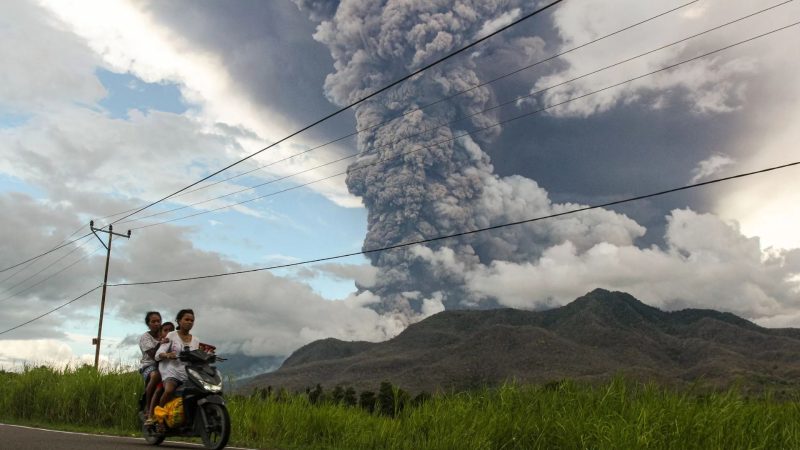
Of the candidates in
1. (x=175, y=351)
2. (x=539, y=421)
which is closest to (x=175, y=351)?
(x=175, y=351)

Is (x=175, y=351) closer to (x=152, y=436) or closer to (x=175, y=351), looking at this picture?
(x=175, y=351)

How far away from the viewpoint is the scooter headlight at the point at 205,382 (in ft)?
33.8

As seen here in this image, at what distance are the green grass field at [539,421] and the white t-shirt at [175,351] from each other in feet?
7.02

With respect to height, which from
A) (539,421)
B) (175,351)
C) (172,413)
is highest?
(175,351)

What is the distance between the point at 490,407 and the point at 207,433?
5.35 meters

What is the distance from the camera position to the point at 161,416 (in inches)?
436

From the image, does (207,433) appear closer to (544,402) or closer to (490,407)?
(490,407)

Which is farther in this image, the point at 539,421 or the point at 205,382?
the point at 539,421

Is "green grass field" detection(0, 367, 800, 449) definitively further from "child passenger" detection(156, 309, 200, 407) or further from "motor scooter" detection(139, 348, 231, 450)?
"child passenger" detection(156, 309, 200, 407)

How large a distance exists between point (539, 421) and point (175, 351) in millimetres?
6167

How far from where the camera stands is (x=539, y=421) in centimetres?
1221

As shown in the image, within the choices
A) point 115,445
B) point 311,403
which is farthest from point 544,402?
point 115,445

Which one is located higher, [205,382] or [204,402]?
[205,382]

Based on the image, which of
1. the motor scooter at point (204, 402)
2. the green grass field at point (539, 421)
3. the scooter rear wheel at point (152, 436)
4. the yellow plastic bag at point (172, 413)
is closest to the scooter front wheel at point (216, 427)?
the motor scooter at point (204, 402)
